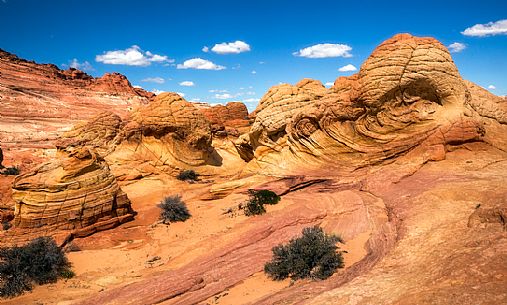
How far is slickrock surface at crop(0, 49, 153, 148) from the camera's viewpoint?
49.5m

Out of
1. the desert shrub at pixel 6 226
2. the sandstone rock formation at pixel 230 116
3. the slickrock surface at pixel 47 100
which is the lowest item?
the desert shrub at pixel 6 226

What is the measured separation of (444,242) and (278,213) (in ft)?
22.5

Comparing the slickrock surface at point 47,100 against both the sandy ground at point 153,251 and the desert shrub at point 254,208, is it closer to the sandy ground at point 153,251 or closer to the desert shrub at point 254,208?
the sandy ground at point 153,251

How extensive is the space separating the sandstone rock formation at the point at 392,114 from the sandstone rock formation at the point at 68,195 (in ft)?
27.0

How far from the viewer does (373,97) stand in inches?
643

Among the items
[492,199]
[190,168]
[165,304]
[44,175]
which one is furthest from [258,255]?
[190,168]

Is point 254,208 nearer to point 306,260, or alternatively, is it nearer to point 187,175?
point 306,260

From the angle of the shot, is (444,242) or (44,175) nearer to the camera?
(444,242)

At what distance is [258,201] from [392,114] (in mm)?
7185

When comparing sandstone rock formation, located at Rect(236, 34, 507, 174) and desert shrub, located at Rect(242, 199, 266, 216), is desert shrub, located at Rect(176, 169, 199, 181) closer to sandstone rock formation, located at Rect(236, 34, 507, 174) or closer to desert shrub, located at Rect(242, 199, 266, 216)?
sandstone rock formation, located at Rect(236, 34, 507, 174)

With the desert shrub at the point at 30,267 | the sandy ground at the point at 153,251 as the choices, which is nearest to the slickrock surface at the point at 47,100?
the sandy ground at the point at 153,251

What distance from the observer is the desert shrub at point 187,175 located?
23.5m

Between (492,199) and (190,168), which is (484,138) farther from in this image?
(190,168)

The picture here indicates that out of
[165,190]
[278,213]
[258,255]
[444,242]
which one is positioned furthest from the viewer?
[165,190]
